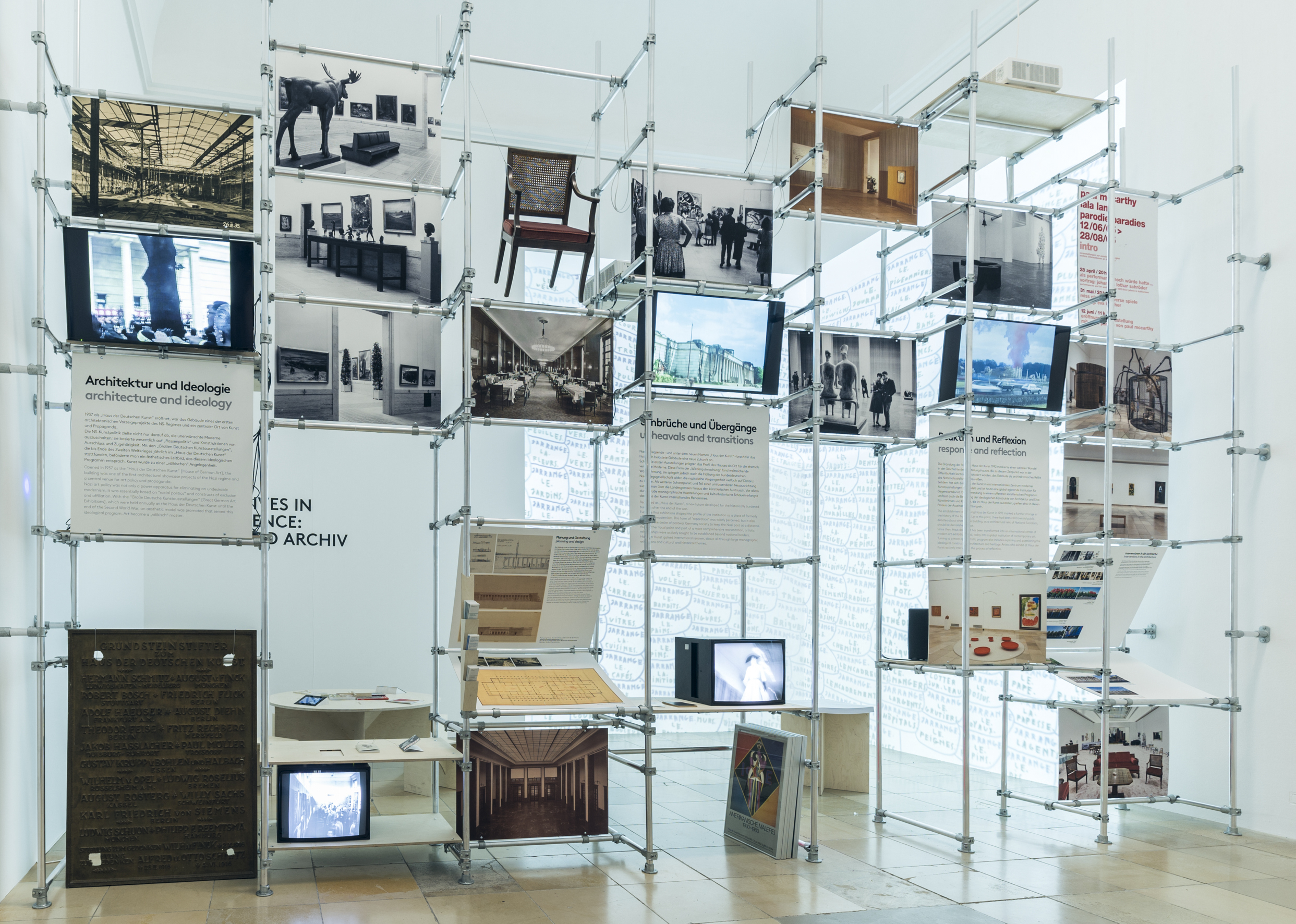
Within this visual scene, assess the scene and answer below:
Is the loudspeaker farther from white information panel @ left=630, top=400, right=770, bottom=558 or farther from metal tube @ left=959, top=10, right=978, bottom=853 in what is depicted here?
white information panel @ left=630, top=400, right=770, bottom=558

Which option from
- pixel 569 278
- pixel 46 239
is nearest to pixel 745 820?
pixel 46 239

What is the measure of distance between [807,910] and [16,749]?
3313 mm

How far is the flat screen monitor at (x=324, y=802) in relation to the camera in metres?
4.91

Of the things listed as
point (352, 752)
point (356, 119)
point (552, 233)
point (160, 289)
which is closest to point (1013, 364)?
point (552, 233)

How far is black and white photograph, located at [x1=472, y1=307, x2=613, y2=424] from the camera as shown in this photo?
5355mm

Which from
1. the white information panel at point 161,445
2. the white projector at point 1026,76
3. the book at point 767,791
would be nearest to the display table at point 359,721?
the book at point 767,791

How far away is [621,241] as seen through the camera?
9.90m

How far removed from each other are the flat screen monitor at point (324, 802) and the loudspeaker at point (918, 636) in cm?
294

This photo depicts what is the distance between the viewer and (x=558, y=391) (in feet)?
18.0

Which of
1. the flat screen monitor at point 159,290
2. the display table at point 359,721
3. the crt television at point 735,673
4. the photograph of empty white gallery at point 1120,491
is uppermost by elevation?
the flat screen monitor at point 159,290

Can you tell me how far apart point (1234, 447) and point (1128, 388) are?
25.0 inches

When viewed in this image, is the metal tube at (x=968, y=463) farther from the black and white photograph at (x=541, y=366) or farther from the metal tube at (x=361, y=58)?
the metal tube at (x=361, y=58)

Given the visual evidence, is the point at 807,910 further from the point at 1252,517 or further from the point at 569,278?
the point at 569,278

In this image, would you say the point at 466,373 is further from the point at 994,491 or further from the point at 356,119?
the point at 994,491
